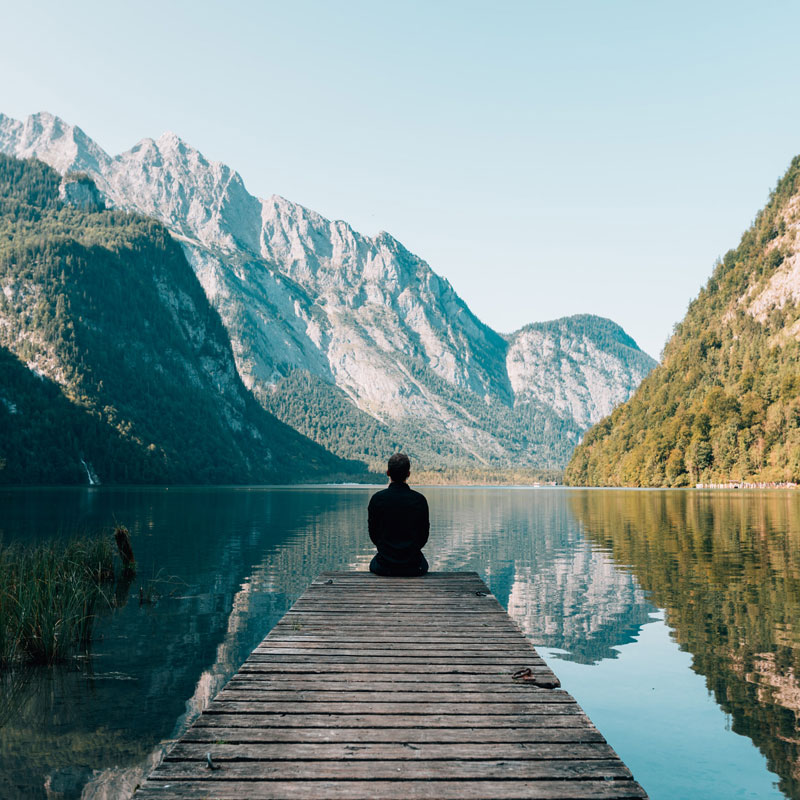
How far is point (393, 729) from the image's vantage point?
7902 mm

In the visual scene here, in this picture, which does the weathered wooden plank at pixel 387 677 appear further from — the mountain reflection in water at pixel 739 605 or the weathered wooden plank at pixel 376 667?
the mountain reflection in water at pixel 739 605

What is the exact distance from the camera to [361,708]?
8.56 meters

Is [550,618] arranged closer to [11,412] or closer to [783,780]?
[783,780]

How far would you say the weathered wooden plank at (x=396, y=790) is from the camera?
6223 millimetres

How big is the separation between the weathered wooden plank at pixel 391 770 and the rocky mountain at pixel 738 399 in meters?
127

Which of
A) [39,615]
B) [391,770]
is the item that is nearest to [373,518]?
[39,615]

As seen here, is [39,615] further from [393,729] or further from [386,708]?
[393,729]

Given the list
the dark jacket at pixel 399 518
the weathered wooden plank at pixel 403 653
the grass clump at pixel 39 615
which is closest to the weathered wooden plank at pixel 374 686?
the weathered wooden plank at pixel 403 653

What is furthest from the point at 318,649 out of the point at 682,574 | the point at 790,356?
the point at 790,356

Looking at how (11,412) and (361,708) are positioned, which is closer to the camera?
(361,708)

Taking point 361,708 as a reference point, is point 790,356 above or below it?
above

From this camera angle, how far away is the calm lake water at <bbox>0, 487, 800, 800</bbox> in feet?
38.9

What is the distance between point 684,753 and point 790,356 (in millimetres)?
153161

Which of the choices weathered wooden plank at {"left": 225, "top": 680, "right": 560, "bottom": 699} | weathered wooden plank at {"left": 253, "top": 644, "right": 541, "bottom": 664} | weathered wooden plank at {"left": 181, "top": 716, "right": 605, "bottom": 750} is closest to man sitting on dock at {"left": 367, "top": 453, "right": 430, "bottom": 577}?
weathered wooden plank at {"left": 253, "top": 644, "right": 541, "bottom": 664}
